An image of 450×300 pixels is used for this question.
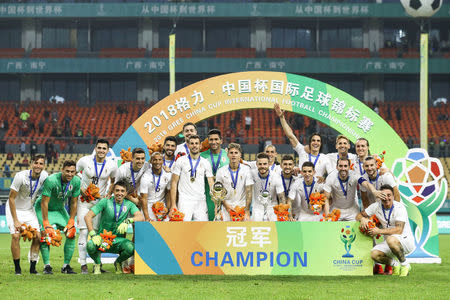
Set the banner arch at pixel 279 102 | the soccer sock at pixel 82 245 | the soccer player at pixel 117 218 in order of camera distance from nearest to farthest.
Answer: the soccer player at pixel 117 218 → the soccer sock at pixel 82 245 → the banner arch at pixel 279 102

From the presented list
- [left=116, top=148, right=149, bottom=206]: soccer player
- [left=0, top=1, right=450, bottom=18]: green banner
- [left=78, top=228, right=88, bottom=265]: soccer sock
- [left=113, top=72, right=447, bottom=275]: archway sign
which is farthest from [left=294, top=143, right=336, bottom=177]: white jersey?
[left=0, top=1, right=450, bottom=18]: green banner

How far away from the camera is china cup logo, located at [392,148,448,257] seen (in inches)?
611

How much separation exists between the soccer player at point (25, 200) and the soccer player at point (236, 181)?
2.86 metres

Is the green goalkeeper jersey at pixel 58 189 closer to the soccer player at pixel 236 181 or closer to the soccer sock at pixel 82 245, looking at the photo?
the soccer sock at pixel 82 245

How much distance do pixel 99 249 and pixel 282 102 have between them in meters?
5.58

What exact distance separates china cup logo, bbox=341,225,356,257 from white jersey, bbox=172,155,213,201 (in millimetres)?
2377

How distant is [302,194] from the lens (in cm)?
1322

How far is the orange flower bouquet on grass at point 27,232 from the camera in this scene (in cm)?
1173

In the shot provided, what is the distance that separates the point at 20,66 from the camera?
43656 mm

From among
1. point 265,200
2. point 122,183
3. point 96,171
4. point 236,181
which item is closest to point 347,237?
point 265,200

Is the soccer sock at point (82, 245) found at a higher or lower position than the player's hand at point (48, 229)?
lower

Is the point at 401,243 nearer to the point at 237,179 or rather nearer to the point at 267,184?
the point at 267,184

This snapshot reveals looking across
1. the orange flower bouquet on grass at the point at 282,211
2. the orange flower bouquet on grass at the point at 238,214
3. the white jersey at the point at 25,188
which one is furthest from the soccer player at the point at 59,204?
the orange flower bouquet on grass at the point at 282,211

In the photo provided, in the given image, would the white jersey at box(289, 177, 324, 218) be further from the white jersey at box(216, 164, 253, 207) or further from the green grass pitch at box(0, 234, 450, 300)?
the green grass pitch at box(0, 234, 450, 300)
